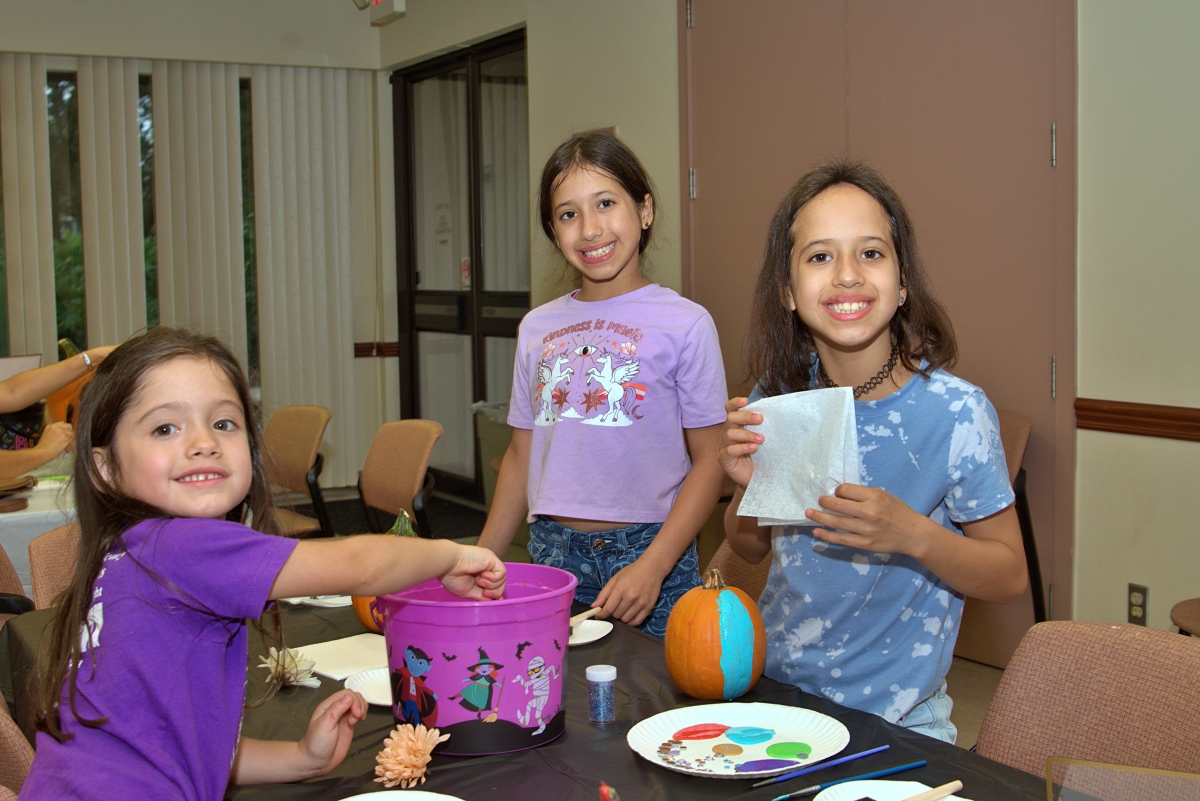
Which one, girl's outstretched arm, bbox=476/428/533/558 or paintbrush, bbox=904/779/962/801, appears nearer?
paintbrush, bbox=904/779/962/801

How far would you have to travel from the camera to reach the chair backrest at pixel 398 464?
3.56 meters

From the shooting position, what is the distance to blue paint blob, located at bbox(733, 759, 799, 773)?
3.42 feet

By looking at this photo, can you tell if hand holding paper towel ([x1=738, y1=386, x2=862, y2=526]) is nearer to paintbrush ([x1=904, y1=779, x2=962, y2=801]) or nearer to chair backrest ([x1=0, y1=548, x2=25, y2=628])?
paintbrush ([x1=904, y1=779, x2=962, y2=801])

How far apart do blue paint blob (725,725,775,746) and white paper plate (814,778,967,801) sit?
14cm

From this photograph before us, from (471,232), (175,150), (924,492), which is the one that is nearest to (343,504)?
(471,232)

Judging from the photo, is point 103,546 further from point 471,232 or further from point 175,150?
point 175,150

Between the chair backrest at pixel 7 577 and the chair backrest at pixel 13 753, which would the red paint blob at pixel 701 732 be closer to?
the chair backrest at pixel 13 753

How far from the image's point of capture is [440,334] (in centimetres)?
663

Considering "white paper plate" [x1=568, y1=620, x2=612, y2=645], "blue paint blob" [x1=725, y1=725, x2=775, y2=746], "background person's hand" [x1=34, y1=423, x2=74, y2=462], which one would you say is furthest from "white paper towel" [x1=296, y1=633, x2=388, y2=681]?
"background person's hand" [x1=34, y1=423, x2=74, y2=462]

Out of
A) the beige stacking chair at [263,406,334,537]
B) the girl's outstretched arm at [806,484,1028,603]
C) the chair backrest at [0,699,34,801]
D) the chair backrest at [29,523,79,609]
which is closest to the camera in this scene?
the girl's outstretched arm at [806,484,1028,603]

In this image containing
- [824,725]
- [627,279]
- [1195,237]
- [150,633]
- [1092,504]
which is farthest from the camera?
[1092,504]

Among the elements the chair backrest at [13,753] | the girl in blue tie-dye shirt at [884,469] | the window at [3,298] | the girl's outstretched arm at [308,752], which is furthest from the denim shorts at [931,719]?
the window at [3,298]

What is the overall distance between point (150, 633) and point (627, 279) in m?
1.13

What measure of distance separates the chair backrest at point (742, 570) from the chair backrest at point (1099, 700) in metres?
0.54
